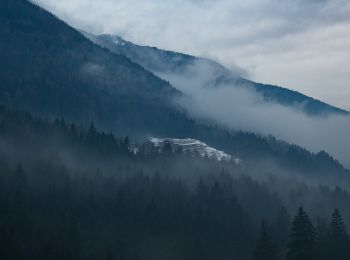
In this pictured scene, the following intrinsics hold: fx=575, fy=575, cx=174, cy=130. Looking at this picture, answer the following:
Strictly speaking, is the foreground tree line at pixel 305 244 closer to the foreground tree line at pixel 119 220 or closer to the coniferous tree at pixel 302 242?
the coniferous tree at pixel 302 242

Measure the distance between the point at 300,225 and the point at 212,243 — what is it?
6908cm

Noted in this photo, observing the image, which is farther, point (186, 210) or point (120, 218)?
point (186, 210)

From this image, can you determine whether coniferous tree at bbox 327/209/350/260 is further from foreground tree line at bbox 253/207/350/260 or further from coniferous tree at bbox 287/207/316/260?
coniferous tree at bbox 287/207/316/260

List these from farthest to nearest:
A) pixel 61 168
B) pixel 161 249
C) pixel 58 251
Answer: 1. pixel 61 168
2. pixel 161 249
3. pixel 58 251

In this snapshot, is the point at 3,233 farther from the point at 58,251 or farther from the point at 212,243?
the point at 212,243

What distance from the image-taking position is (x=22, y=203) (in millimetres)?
154000

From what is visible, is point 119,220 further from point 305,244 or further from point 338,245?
point 305,244

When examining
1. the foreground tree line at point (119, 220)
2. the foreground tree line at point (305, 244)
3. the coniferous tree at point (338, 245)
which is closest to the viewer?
the foreground tree line at point (305, 244)

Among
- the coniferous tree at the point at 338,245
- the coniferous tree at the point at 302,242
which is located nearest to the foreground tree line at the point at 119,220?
the coniferous tree at the point at 338,245

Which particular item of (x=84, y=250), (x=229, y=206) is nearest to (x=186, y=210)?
(x=229, y=206)

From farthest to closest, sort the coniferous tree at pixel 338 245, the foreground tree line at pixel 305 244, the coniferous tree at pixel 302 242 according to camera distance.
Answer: the coniferous tree at pixel 338 245
the foreground tree line at pixel 305 244
the coniferous tree at pixel 302 242

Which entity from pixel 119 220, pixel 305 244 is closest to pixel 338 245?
pixel 305 244

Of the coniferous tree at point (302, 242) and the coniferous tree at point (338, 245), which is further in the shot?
the coniferous tree at point (338, 245)

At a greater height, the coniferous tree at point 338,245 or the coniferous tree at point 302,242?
the coniferous tree at point 302,242
